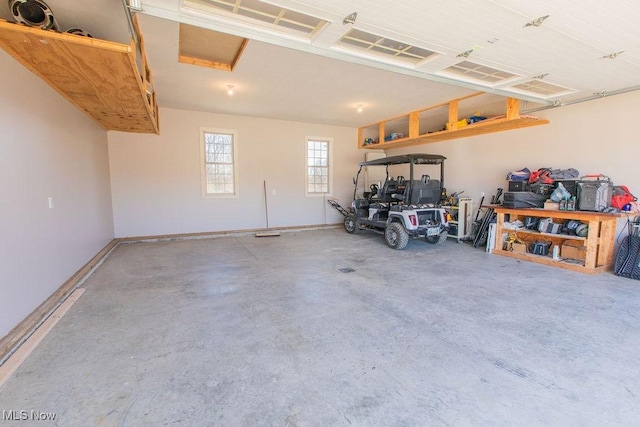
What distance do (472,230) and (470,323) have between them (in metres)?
4.26

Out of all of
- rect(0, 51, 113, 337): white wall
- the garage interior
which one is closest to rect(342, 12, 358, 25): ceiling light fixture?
the garage interior

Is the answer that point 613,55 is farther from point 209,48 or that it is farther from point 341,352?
point 209,48

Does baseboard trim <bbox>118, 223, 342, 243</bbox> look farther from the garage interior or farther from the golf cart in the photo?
the golf cart

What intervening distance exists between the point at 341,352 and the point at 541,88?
5.00 metres

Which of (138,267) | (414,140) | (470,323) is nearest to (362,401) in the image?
(470,323)

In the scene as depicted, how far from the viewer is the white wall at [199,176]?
21.2 ft

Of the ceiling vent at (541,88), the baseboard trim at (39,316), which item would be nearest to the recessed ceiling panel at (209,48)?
the baseboard trim at (39,316)

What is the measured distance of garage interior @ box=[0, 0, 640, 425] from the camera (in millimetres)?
1802

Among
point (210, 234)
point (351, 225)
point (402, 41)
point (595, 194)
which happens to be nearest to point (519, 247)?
point (595, 194)

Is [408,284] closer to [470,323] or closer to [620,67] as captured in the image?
[470,323]

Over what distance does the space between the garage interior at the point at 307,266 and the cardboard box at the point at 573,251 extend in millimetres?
555

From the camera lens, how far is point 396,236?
573 centimetres

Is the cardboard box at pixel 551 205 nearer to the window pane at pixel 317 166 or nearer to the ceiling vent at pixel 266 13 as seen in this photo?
the ceiling vent at pixel 266 13

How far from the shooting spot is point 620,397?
175 cm
